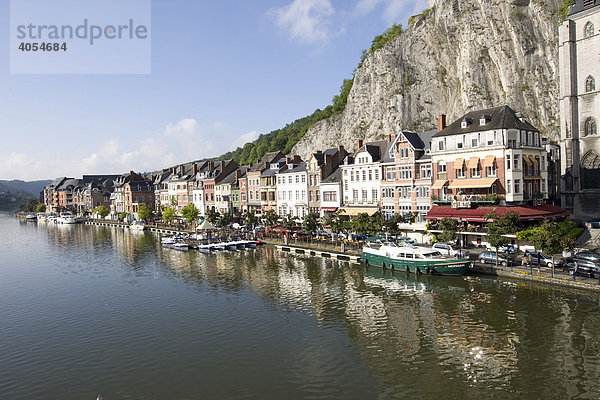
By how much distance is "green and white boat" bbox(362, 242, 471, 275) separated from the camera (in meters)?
40.2

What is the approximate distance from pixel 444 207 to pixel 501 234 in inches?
498

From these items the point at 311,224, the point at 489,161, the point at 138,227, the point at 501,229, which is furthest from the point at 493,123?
the point at 138,227

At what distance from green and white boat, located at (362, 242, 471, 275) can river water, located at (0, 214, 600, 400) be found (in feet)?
3.32

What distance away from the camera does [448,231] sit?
4722 centimetres

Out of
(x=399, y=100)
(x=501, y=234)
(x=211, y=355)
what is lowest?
(x=211, y=355)

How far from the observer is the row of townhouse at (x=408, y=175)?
5097 centimetres

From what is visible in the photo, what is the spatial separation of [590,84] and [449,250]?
31366mm

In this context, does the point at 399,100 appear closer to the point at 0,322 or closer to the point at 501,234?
the point at 501,234

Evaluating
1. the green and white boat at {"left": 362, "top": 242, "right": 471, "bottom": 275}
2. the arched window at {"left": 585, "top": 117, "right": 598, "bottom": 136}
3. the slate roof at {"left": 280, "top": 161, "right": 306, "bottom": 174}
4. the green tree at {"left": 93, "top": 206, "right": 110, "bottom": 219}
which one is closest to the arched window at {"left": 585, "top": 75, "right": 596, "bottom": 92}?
the arched window at {"left": 585, "top": 117, "right": 598, "bottom": 136}

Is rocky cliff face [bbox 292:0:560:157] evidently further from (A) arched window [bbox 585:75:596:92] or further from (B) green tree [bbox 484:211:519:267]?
(B) green tree [bbox 484:211:519:267]

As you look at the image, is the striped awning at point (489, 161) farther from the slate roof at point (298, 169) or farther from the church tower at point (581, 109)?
the slate roof at point (298, 169)

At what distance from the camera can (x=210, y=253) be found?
2520 inches

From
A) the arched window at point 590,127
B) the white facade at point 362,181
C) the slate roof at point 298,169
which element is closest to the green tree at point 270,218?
the slate roof at point 298,169

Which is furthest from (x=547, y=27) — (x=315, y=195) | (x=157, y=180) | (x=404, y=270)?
(x=157, y=180)
